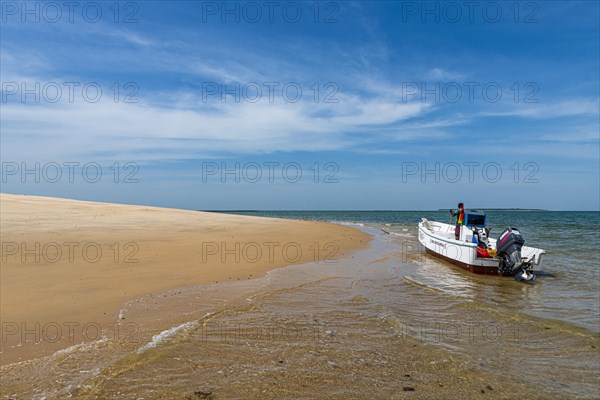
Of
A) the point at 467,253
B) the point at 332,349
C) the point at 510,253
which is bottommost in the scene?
the point at 332,349

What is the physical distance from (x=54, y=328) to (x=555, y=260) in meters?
20.5

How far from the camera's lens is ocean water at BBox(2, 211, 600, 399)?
15.2 feet

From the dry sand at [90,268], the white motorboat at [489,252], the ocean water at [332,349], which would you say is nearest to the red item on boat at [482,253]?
the white motorboat at [489,252]

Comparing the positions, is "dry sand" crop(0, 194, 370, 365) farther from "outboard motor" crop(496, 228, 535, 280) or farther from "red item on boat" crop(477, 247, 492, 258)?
"outboard motor" crop(496, 228, 535, 280)

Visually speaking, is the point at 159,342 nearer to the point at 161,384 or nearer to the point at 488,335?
the point at 161,384

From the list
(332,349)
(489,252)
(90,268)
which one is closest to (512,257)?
(489,252)

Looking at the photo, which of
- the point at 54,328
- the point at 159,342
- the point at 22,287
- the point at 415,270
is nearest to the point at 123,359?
the point at 159,342

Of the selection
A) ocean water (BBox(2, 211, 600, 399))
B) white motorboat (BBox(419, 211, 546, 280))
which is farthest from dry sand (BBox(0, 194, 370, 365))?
white motorboat (BBox(419, 211, 546, 280))

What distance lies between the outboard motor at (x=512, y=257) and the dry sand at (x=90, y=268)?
22.7 ft

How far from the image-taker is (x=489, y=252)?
15070mm

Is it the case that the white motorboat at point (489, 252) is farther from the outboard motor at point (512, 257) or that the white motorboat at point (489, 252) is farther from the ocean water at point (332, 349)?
the ocean water at point (332, 349)

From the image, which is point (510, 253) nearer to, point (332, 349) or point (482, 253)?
point (482, 253)

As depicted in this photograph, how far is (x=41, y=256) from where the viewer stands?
11531 millimetres

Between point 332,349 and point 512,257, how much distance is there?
10785 mm
